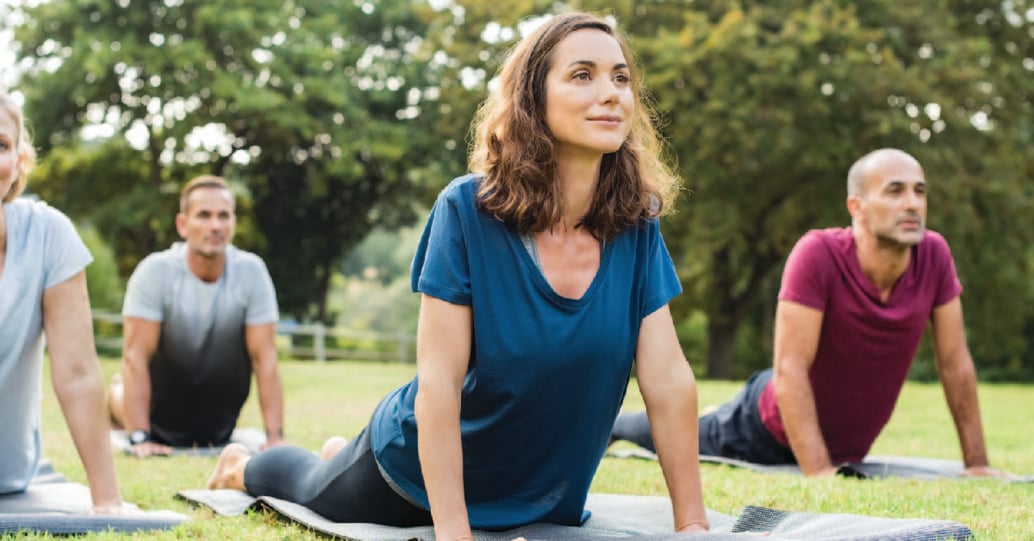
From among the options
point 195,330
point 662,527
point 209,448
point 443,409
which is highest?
point 443,409

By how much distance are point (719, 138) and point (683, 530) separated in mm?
17247

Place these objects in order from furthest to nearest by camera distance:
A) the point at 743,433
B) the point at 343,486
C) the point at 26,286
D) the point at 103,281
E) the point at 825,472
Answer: the point at 103,281, the point at 743,433, the point at 825,472, the point at 26,286, the point at 343,486

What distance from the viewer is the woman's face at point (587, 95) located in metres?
3.18

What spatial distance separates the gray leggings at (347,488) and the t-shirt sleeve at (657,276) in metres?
1.04

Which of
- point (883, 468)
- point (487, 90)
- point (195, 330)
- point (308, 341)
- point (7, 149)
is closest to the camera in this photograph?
point (7, 149)

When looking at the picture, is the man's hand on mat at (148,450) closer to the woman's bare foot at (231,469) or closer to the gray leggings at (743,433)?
the woman's bare foot at (231,469)

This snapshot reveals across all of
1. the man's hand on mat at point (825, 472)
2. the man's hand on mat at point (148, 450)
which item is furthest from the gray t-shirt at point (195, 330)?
the man's hand on mat at point (825, 472)

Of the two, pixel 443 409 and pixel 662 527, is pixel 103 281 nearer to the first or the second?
pixel 662 527

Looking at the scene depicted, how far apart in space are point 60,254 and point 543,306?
2.07m

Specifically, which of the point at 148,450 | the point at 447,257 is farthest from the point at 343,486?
the point at 148,450

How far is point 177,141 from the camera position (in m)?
26.7

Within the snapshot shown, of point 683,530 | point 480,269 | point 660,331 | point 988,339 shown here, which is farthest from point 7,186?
point 988,339

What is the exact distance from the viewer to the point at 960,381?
5938mm

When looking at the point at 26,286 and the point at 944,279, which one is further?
the point at 944,279
